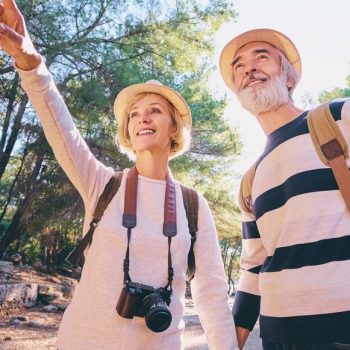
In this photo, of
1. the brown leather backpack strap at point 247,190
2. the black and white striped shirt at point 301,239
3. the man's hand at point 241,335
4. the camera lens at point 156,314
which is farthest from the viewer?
the brown leather backpack strap at point 247,190

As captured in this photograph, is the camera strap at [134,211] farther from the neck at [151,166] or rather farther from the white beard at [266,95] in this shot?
the white beard at [266,95]

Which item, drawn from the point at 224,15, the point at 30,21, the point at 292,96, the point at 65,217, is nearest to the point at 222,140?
the point at 224,15

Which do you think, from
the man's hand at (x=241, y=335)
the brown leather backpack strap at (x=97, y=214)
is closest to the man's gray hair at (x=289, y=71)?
the brown leather backpack strap at (x=97, y=214)

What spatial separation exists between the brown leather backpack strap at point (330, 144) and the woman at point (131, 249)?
709 mm

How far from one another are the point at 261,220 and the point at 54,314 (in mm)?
8451

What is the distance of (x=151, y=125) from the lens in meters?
2.09

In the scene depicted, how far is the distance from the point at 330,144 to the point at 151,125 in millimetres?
974

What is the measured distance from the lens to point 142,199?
1896mm

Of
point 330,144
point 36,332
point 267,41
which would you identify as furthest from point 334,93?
point 330,144

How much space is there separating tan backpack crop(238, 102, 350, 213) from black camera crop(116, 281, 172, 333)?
0.85 meters

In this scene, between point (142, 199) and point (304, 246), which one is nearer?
point (304, 246)

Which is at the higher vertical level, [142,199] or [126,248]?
[142,199]

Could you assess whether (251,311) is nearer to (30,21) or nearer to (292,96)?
(292,96)

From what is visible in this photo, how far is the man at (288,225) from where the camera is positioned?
4.46 feet
